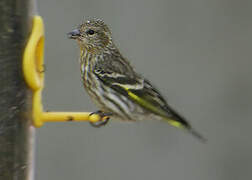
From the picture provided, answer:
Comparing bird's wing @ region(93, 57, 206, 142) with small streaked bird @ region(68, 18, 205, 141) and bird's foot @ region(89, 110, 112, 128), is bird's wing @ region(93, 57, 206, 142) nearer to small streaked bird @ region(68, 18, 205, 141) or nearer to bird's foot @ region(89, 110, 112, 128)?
small streaked bird @ region(68, 18, 205, 141)

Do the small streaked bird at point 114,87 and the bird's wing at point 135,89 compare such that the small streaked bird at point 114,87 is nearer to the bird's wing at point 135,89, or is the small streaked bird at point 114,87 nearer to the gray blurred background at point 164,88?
the bird's wing at point 135,89

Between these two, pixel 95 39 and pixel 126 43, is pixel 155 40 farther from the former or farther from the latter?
pixel 95 39

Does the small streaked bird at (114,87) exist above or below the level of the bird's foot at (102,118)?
above

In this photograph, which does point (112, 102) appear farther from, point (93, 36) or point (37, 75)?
point (37, 75)

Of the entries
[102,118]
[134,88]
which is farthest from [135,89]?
[102,118]

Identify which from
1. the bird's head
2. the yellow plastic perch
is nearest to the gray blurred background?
the bird's head

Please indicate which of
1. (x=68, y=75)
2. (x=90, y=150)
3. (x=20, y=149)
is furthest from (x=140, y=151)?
(x=20, y=149)

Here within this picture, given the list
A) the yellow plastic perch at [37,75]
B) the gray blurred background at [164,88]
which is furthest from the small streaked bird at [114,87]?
the gray blurred background at [164,88]
